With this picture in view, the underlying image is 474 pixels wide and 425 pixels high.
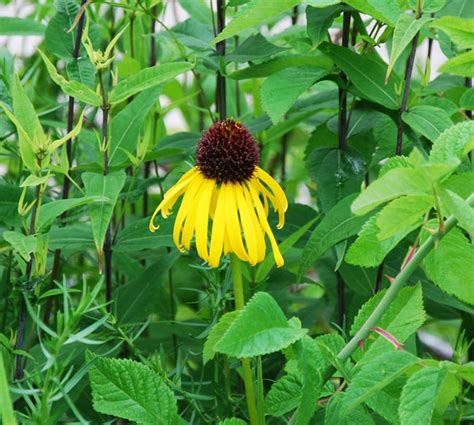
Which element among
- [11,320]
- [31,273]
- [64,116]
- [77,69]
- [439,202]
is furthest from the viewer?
[64,116]

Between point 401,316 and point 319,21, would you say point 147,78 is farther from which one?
point 401,316

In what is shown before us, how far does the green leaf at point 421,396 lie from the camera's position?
1.73 feet

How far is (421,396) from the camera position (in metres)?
0.54

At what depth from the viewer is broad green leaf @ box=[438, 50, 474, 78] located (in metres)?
0.63

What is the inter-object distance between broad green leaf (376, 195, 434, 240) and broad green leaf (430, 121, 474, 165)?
2.2 inches

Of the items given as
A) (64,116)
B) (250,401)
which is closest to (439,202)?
(250,401)

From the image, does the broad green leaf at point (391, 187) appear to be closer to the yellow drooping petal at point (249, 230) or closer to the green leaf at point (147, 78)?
the yellow drooping petal at point (249, 230)

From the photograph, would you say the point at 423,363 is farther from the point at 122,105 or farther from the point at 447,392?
the point at 122,105

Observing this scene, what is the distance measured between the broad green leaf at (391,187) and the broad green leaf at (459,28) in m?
0.16

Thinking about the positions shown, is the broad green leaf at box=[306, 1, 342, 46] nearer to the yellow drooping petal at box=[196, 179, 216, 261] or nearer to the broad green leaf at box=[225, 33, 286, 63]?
the broad green leaf at box=[225, 33, 286, 63]

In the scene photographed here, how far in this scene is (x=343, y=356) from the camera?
1.94 feet

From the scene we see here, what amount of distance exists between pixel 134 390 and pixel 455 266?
248 mm

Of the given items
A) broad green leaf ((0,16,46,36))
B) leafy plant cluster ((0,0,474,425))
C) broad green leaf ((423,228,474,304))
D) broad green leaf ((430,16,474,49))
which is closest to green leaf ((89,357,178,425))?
leafy plant cluster ((0,0,474,425))

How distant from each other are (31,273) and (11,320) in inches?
10.5
